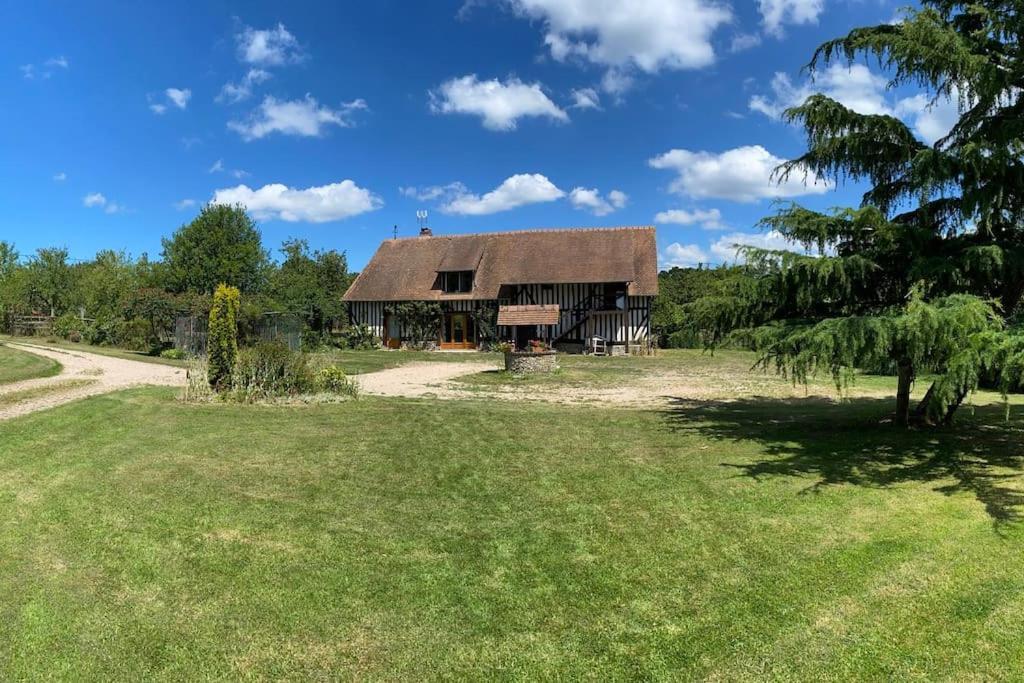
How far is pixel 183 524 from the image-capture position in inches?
180

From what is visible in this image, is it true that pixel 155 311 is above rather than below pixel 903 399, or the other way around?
above

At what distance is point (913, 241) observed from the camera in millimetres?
6941

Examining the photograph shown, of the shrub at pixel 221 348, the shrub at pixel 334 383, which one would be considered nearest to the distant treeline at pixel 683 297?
the shrub at pixel 334 383

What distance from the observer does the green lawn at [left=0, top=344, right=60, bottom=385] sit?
12727 millimetres

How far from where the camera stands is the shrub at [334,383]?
11.9 m

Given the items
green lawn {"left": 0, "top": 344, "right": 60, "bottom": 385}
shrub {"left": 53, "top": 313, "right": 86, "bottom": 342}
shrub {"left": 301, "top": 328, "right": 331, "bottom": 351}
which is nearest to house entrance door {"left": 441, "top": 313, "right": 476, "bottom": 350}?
shrub {"left": 301, "top": 328, "right": 331, "bottom": 351}

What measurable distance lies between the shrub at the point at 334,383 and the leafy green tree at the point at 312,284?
17260mm

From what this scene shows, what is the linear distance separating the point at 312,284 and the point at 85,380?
27384 mm

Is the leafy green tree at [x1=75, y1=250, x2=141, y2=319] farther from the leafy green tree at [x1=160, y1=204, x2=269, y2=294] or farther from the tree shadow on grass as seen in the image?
the tree shadow on grass

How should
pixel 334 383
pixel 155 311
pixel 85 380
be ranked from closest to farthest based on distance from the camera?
pixel 334 383, pixel 85 380, pixel 155 311

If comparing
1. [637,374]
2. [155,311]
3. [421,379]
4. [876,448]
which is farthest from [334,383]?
[155,311]

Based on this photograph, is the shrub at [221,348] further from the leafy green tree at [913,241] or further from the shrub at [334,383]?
the leafy green tree at [913,241]

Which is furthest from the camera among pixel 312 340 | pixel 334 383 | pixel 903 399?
pixel 312 340

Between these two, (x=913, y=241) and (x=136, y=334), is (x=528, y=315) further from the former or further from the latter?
(x=913, y=241)
